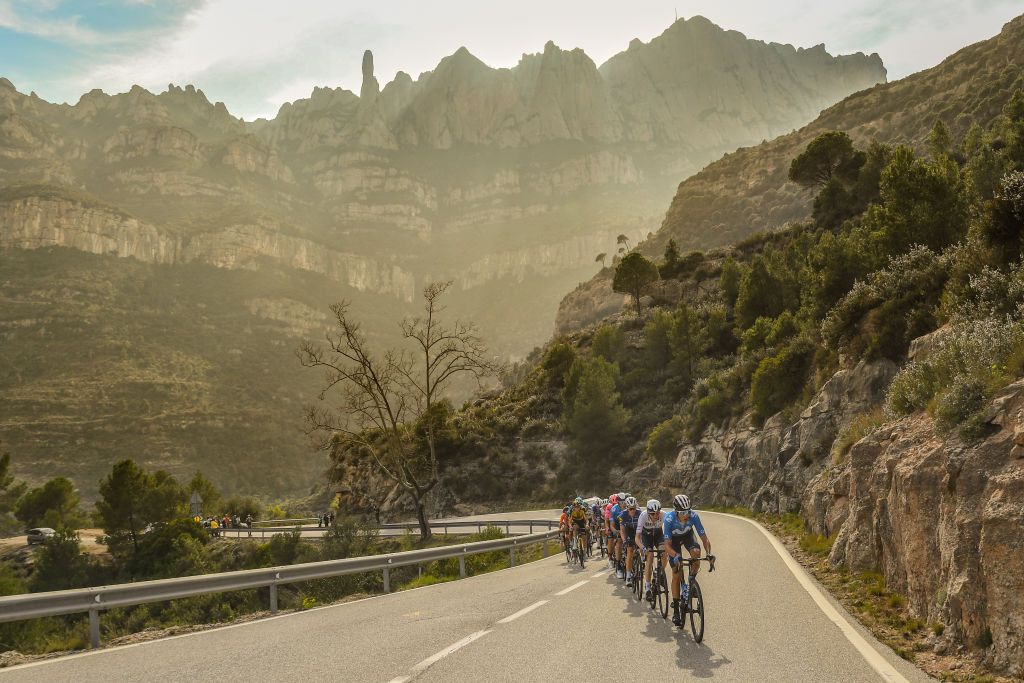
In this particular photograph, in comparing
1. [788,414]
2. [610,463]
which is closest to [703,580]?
[788,414]

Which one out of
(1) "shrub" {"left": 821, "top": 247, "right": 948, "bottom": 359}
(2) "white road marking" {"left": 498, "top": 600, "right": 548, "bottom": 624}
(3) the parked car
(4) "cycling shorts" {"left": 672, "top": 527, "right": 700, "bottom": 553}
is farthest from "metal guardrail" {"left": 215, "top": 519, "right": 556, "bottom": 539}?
(4) "cycling shorts" {"left": 672, "top": 527, "right": 700, "bottom": 553}

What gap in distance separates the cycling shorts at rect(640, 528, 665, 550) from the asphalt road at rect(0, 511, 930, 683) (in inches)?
37.6

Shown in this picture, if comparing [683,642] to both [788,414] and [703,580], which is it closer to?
[703,580]

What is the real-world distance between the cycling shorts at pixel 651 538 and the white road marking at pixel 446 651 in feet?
10.3

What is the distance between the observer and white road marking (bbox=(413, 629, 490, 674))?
656 cm

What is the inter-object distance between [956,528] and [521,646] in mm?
4698

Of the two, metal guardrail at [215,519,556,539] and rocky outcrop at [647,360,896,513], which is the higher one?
rocky outcrop at [647,360,896,513]

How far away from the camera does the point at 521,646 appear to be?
24.8ft

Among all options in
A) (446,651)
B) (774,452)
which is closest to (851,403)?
(774,452)

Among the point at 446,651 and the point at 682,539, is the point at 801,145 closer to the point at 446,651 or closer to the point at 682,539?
the point at 682,539

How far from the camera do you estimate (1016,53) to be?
298 ft

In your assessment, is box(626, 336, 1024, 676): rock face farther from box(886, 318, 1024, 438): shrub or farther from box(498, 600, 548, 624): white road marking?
box(498, 600, 548, 624): white road marking

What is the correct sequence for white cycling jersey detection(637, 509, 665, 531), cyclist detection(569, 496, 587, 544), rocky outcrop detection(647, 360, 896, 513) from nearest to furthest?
white cycling jersey detection(637, 509, 665, 531), cyclist detection(569, 496, 587, 544), rocky outcrop detection(647, 360, 896, 513)

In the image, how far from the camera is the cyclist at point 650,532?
34.4 feet
